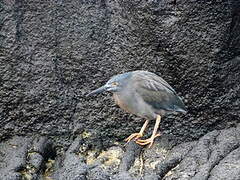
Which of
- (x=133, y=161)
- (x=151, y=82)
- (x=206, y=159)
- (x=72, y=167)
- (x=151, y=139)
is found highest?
(x=151, y=82)

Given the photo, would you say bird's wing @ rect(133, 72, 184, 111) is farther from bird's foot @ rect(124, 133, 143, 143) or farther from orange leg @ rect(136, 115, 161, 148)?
bird's foot @ rect(124, 133, 143, 143)

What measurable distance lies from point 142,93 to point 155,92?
135 mm

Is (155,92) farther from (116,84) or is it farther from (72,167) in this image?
(72,167)

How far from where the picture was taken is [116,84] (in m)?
6.52

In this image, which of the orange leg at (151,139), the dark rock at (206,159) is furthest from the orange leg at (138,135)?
the dark rock at (206,159)

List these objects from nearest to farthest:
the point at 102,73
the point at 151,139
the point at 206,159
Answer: the point at 206,159, the point at 151,139, the point at 102,73

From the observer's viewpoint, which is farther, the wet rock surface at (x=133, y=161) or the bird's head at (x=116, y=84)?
the bird's head at (x=116, y=84)

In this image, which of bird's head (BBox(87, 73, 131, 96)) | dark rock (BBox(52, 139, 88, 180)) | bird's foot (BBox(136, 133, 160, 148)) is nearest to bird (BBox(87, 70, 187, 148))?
bird's head (BBox(87, 73, 131, 96))

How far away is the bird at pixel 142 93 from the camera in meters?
6.52

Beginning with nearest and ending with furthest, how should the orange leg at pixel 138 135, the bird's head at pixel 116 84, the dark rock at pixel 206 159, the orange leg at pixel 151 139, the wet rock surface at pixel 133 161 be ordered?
the dark rock at pixel 206 159
the wet rock surface at pixel 133 161
the bird's head at pixel 116 84
the orange leg at pixel 151 139
the orange leg at pixel 138 135

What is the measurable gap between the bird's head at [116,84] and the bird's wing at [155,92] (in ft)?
0.40

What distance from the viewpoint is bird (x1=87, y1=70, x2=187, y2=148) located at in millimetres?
6516

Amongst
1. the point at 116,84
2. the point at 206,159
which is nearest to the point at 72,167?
the point at 116,84

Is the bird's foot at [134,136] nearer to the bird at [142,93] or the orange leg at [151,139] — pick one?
the orange leg at [151,139]
